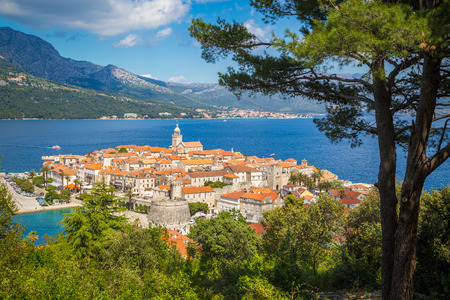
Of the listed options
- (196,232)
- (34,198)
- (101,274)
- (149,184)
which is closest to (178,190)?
(149,184)

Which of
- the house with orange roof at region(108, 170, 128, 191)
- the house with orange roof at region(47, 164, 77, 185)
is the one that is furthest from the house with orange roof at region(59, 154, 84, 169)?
the house with orange roof at region(108, 170, 128, 191)

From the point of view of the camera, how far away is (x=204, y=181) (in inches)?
2245

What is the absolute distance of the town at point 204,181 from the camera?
42938 mm

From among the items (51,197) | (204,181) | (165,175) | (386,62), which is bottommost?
(51,197)

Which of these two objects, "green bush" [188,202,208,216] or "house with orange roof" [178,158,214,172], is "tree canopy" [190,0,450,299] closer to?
"green bush" [188,202,208,216]

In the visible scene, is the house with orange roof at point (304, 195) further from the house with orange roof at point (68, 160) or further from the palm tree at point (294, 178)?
the house with orange roof at point (68, 160)

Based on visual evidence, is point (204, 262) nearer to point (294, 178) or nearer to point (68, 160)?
point (294, 178)

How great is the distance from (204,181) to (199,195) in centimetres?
779

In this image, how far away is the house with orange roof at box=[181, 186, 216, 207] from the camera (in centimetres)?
4856

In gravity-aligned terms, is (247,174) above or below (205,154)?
below

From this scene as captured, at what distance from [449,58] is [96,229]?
14.7 metres

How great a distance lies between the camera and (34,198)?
2100 inches

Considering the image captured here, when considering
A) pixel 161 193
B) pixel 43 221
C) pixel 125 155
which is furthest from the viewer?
pixel 125 155

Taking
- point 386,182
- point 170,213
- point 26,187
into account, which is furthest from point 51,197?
point 386,182
